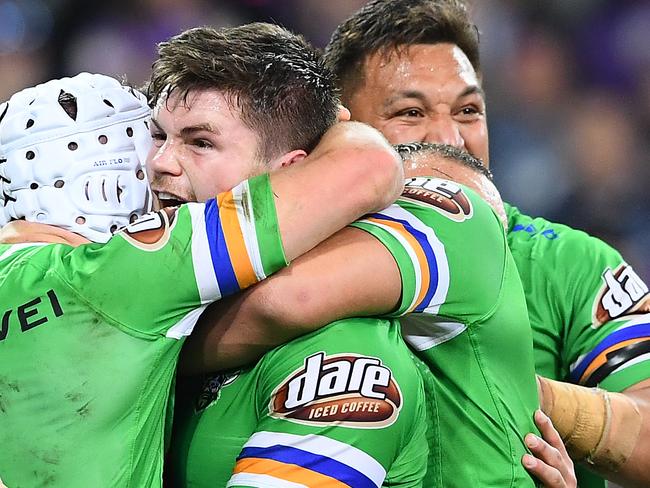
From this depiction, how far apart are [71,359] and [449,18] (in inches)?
82.9

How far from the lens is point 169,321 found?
1722mm

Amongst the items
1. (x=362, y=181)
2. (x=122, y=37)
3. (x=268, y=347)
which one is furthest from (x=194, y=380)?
(x=122, y=37)

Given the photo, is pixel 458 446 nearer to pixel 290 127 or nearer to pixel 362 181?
pixel 362 181

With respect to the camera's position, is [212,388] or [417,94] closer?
[212,388]

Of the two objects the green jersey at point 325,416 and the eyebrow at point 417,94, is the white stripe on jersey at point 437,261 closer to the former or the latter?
the green jersey at point 325,416

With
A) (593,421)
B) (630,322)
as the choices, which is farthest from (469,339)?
(630,322)

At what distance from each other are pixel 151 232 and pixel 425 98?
1682mm

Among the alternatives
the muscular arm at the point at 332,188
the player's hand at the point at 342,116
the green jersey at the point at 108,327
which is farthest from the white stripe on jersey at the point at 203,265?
the player's hand at the point at 342,116

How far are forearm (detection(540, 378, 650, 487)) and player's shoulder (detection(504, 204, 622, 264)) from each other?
0.47m

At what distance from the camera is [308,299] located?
1762mm

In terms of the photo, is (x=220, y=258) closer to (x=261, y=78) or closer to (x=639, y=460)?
(x=261, y=78)

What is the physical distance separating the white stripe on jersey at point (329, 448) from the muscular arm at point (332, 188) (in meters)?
0.31

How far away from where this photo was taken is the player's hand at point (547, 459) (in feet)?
6.79

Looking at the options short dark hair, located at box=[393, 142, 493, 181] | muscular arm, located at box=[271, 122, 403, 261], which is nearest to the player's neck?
muscular arm, located at box=[271, 122, 403, 261]
